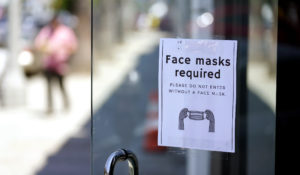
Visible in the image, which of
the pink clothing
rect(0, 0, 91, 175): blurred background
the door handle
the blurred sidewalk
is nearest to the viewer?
the door handle

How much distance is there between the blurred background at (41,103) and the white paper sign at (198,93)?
4.83 meters

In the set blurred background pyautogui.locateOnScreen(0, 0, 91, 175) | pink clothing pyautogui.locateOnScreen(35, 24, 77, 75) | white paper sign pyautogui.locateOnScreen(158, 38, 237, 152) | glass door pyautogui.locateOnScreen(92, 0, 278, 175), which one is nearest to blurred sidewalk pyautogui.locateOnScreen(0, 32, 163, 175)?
blurred background pyautogui.locateOnScreen(0, 0, 91, 175)

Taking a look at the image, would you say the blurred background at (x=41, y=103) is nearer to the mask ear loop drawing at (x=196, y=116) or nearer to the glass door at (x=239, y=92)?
the glass door at (x=239, y=92)

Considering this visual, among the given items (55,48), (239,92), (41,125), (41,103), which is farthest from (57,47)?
(239,92)

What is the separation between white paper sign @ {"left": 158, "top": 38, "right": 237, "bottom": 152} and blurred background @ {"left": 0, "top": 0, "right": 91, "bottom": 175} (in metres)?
4.83

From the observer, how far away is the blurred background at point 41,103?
24.6ft

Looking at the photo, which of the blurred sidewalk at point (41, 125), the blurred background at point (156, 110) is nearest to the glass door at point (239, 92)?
the blurred background at point (156, 110)

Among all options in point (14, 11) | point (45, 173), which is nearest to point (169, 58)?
point (45, 173)

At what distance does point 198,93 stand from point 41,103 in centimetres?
1013

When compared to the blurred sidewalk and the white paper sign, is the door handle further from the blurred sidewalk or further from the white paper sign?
the blurred sidewalk

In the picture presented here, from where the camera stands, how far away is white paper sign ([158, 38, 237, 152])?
2.11 m

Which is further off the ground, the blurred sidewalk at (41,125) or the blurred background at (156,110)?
the blurred background at (156,110)

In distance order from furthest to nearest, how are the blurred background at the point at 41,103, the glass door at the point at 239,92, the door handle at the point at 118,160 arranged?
1. the blurred background at the point at 41,103
2. the glass door at the point at 239,92
3. the door handle at the point at 118,160

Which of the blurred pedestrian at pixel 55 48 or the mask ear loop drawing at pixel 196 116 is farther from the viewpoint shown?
the blurred pedestrian at pixel 55 48
